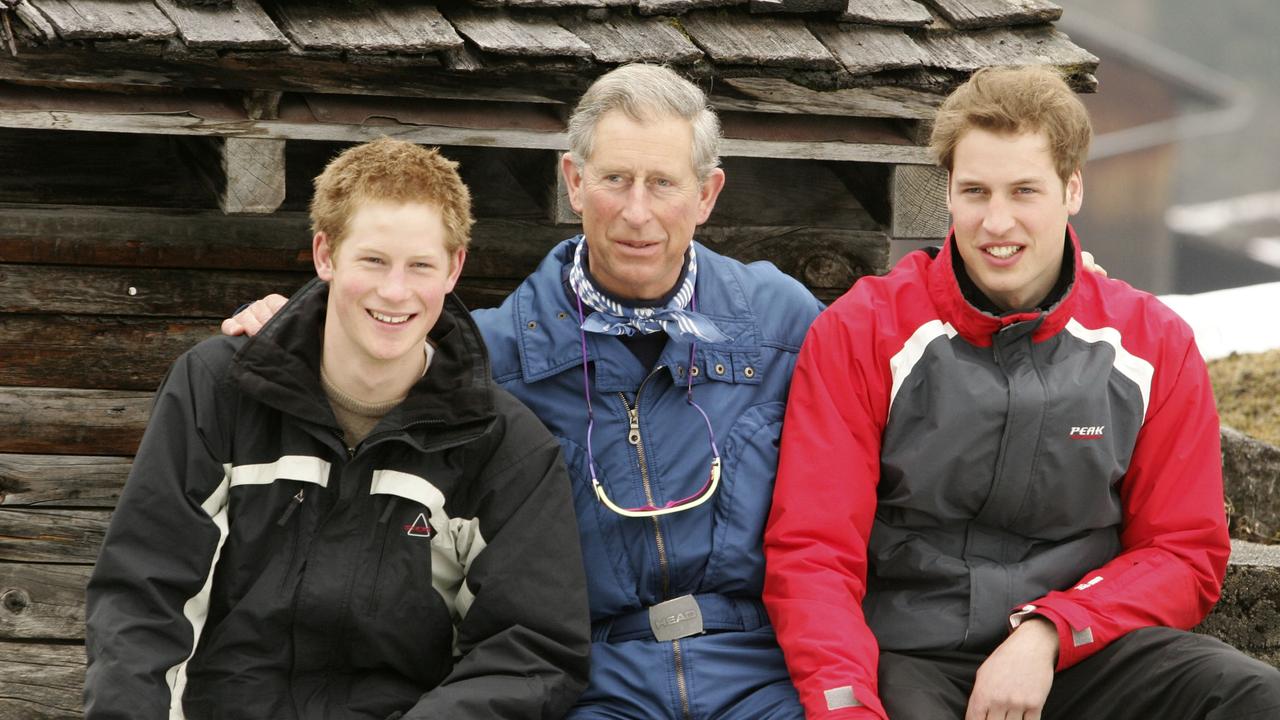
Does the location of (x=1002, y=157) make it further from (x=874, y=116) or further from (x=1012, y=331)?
(x=874, y=116)

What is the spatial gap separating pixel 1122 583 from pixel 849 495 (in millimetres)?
667

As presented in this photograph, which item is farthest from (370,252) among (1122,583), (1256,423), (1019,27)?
(1256,423)

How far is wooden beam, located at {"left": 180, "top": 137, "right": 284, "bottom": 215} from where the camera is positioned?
382 centimetres

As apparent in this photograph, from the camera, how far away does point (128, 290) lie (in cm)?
423

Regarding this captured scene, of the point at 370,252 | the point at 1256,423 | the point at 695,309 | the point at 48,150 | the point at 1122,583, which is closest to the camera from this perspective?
the point at 370,252

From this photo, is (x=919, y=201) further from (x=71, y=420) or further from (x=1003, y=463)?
(x=71, y=420)

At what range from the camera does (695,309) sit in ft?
11.8

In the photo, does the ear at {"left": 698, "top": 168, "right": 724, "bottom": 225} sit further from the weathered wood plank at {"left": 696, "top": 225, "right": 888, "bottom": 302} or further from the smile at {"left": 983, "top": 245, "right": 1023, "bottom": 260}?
the weathered wood plank at {"left": 696, "top": 225, "right": 888, "bottom": 302}

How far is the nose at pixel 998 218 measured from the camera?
3.28 metres

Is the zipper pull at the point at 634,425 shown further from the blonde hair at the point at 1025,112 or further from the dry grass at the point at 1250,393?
the dry grass at the point at 1250,393

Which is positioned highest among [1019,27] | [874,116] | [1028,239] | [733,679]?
[1019,27]

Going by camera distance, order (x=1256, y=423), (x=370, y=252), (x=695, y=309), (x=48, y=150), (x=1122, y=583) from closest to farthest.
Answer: (x=370, y=252), (x=1122, y=583), (x=695, y=309), (x=48, y=150), (x=1256, y=423)

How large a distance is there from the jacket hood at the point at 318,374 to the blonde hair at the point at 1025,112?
50.0 inches

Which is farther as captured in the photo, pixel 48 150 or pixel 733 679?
pixel 48 150
